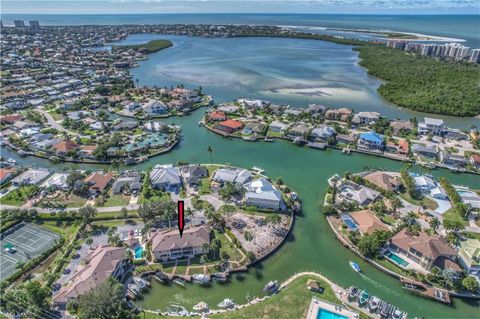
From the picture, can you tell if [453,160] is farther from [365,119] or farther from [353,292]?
[353,292]

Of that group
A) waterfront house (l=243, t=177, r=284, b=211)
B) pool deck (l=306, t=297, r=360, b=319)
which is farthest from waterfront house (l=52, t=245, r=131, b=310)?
pool deck (l=306, t=297, r=360, b=319)

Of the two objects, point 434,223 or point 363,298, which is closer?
point 363,298

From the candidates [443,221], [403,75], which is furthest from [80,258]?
[403,75]

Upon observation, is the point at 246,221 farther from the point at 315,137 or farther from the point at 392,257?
the point at 315,137

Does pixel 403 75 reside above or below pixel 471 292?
above

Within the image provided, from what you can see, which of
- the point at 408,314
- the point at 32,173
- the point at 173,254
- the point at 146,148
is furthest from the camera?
the point at 146,148

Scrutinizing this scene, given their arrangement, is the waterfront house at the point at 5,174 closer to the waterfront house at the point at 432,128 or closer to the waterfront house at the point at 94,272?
the waterfront house at the point at 94,272

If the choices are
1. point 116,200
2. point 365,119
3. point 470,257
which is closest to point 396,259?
point 470,257

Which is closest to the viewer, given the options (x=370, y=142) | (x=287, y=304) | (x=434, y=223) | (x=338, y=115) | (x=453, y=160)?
(x=287, y=304)
